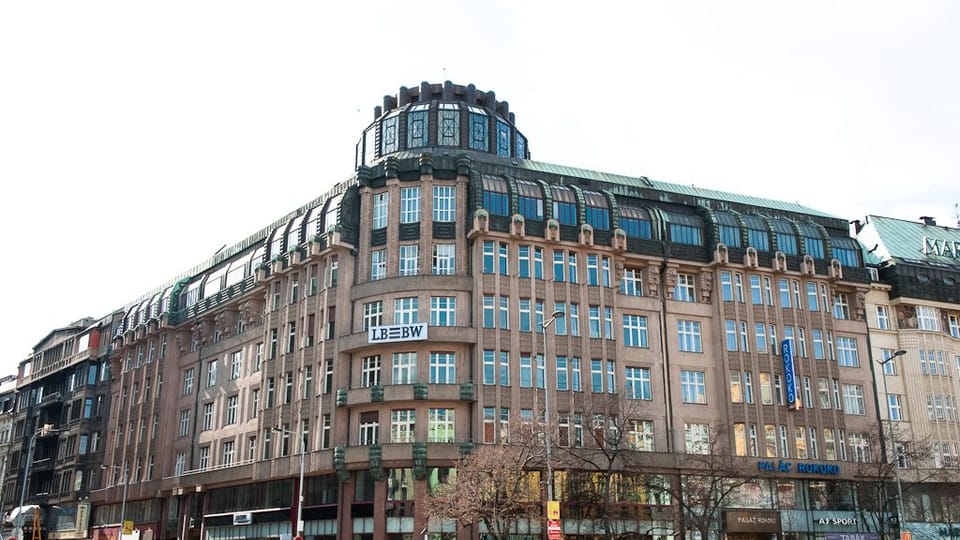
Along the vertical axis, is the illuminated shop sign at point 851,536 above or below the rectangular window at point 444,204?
below

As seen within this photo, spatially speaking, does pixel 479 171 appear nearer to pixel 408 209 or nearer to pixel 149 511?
pixel 408 209

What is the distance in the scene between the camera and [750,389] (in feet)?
217

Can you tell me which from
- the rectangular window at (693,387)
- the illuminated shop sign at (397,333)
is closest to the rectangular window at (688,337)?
the rectangular window at (693,387)

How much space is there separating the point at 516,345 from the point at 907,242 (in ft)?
137

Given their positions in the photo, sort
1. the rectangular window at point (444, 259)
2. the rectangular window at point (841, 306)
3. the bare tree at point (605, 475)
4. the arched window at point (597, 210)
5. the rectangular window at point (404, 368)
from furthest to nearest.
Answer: the rectangular window at point (841, 306) < the arched window at point (597, 210) < the rectangular window at point (444, 259) < the rectangular window at point (404, 368) < the bare tree at point (605, 475)

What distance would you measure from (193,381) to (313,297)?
79.0ft

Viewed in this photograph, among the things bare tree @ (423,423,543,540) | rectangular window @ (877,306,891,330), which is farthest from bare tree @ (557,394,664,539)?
rectangular window @ (877,306,891,330)

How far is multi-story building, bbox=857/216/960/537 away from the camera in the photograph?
224ft

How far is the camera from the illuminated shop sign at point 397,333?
5856 cm

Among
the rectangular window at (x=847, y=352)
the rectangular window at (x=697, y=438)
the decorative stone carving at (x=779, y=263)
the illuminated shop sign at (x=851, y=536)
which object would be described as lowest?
the illuminated shop sign at (x=851, y=536)

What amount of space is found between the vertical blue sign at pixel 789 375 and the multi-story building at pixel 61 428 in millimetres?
68043

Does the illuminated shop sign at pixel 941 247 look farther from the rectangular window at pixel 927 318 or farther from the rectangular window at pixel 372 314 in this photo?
the rectangular window at pixel 372 314

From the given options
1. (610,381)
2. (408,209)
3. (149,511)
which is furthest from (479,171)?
(149,511)

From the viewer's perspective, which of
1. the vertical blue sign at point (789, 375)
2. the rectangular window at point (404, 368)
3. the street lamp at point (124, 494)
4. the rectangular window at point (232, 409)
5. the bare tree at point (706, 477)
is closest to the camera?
the bare tree at point (706, 477)
